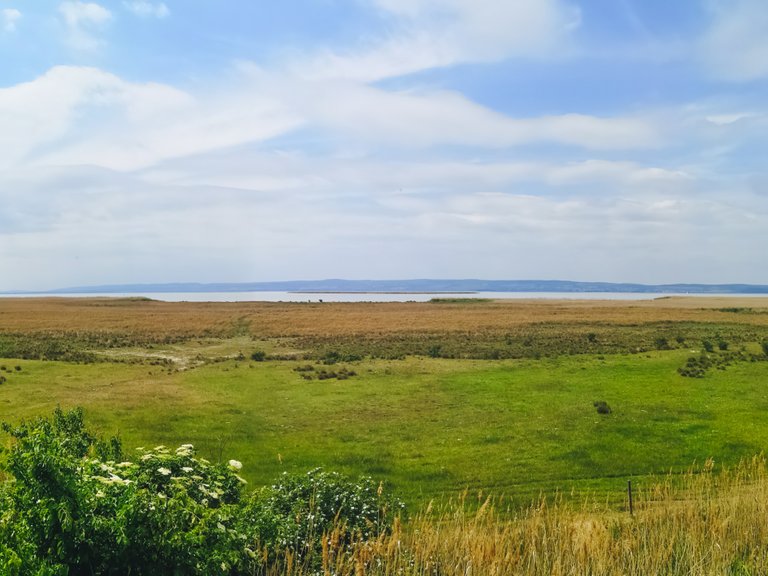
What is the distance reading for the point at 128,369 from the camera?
3853 centimetres

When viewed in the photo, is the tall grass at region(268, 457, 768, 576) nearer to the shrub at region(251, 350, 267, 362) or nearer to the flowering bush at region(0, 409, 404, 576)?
the flowering bush at region(0, 409, 404, 576)

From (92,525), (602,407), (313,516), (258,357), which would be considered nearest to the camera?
(92,525)

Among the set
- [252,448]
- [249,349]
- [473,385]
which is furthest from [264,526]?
[249,349]

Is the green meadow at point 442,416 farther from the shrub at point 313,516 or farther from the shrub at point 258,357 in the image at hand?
the shrub at point 258,357

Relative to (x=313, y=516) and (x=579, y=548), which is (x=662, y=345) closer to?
(x=579, y=548)

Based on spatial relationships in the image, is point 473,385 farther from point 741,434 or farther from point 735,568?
point 735,568

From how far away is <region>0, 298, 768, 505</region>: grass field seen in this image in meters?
19.6

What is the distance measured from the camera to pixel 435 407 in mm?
27562

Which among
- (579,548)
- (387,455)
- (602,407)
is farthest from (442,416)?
(579,548)

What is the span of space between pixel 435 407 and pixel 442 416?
1.76 m

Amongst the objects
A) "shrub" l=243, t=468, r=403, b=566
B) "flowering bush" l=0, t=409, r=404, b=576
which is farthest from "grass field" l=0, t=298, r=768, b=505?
"flowering bush" l=0, t=409, r=404, b=576

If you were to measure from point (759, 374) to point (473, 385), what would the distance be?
633 inches

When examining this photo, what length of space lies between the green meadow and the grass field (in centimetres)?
9

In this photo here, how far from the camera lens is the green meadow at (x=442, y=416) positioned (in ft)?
63.0
